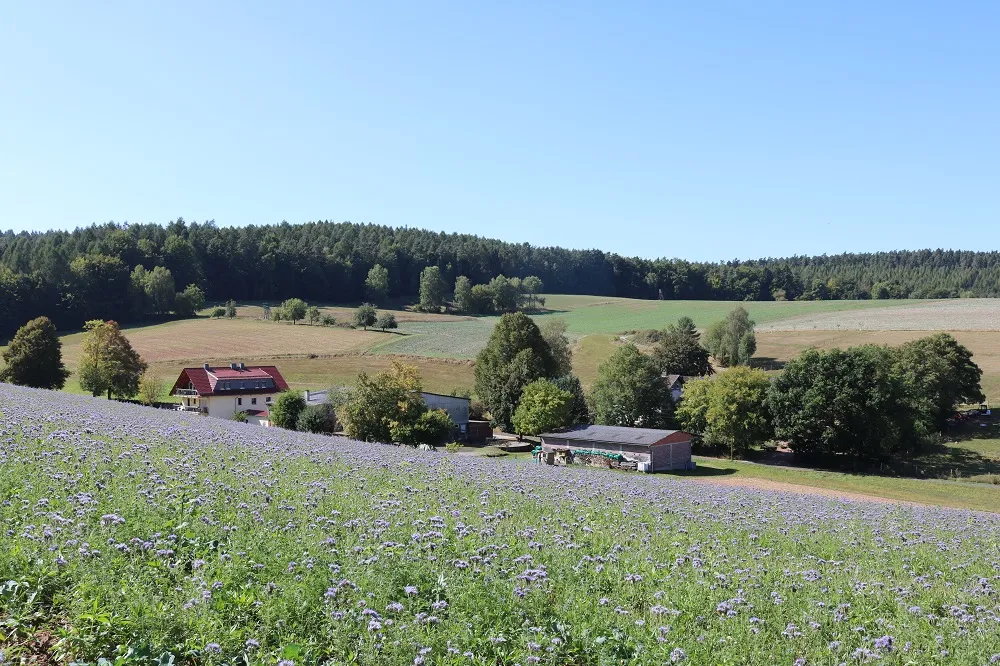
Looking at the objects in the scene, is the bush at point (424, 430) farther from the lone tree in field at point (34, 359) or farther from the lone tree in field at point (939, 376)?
the lone tree in field at point (939, 376)

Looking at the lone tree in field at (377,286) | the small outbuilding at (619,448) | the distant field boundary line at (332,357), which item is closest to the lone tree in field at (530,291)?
the lone tree in field at (377,286)

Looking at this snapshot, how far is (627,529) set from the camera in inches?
543

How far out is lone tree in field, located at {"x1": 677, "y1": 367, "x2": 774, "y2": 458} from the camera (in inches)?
2675

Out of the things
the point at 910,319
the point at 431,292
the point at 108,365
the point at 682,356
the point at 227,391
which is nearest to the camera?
the point at 108,365

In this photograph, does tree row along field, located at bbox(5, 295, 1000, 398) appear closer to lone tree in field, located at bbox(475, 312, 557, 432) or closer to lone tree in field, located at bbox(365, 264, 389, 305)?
lone tree in field, located at bbox(475, 312, 557, 432)

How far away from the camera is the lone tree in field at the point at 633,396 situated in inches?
2916

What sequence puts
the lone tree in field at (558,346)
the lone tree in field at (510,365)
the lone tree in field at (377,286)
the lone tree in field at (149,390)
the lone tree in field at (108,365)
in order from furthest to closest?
the lone tree in field at (377,286)
the lone tree in field at (558,346)
the lone tree in field at (510,365)
the lone tree in field at (149,390)
the lone tree in field at (108,365)

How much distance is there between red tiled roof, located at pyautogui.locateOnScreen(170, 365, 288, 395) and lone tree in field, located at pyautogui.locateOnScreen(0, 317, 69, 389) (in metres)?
12.8

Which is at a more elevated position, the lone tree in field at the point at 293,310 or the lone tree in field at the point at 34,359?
the lone tree in field at the point at 293,310

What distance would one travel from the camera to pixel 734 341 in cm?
11519

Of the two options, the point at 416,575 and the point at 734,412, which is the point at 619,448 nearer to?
the point at 734,412

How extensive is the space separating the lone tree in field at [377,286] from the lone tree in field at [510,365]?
95.3 m

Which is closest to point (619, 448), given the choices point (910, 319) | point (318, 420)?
point (318, 420)

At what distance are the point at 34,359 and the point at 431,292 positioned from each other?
10132cm
